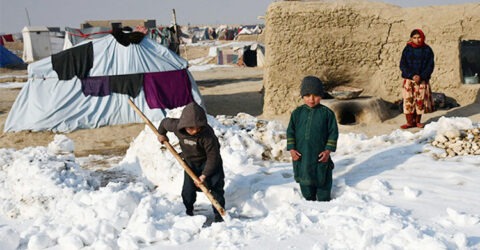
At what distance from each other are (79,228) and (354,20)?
6466mm

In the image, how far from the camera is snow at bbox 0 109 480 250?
2.58 m

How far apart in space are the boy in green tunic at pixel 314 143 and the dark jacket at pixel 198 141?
1.92 ft

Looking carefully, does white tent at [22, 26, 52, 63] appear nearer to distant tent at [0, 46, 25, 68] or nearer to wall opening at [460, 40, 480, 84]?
distant tent at [0, 46, 25, 68]

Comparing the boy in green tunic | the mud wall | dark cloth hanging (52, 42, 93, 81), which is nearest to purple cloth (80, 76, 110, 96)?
dark cloth hanging (52, 42, 93, 81)

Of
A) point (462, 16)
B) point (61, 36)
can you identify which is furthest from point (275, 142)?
point (61, 36)

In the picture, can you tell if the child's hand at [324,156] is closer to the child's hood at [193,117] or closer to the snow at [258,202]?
the snow at [258,202]

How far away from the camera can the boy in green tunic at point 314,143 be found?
3299mm

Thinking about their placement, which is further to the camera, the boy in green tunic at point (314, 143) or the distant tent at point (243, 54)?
the distant tent at point (243, 54)

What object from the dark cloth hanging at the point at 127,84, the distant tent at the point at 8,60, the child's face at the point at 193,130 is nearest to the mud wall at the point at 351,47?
the dark cloth hanging at the point at 127,84

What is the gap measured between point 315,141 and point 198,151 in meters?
0.87

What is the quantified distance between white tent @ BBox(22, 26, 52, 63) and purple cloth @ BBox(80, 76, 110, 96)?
53.5 feet

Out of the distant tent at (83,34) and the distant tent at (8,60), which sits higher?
the distant tent at (83,34)

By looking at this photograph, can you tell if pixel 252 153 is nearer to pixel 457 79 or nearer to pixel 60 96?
pixel 457 79

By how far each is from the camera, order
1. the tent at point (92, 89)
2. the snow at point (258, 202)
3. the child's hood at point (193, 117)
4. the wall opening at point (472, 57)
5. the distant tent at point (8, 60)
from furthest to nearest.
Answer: the distant tent at point (8, 60) < the wall opening at point (472, 57) < the tent at point (92, 89) < the child's hood at point (193, 117) < the snow at point (258, 202)
